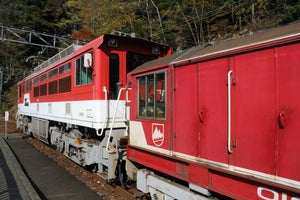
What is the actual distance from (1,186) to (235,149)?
5942 mm

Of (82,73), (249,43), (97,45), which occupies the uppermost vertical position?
(97,45)

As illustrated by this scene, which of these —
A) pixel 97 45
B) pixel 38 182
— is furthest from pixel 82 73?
pixel 38 182

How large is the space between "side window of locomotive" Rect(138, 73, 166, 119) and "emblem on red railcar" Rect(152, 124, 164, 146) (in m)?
0.16

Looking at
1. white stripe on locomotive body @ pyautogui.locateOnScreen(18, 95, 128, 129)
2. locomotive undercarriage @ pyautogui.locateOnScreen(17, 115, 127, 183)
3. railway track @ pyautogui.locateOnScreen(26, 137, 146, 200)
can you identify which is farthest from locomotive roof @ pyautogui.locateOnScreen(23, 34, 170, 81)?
railway track @ pyautogui.locateOnScreen(26, 137, 146, 200)

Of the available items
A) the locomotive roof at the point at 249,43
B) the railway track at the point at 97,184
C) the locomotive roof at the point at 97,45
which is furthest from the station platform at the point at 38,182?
the locomotive roof at the point at 249,43

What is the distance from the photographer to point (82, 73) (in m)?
9.82

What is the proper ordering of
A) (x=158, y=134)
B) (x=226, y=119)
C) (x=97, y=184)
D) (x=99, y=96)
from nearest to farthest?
(x=226, y=119)
(x=158, y=134)
(x=99, y=96)
(x=97, y=184)

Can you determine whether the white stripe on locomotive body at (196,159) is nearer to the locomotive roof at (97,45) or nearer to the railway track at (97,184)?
the railway track at (97,184)

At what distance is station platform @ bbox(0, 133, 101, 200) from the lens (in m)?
7.53

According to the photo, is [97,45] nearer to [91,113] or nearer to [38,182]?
[91,113]

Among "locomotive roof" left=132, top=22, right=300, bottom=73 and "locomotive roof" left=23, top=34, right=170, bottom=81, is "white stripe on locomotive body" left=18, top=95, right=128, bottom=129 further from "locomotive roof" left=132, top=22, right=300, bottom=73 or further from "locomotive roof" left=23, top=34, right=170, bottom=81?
"locomotive roof" left=132, top=22, right=300, bottom=73

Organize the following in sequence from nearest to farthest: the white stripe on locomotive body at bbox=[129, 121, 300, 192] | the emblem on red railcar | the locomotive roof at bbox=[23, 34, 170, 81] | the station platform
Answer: the white stripe on locomotive body at bbox=[129, 121, 300, 192] < the emblem on red railcar < the station platform < the locomotive roof at bbox=[23, 34, 170, 81]

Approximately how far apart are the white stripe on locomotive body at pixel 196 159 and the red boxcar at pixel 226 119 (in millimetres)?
12

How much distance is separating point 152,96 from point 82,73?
165 inches
